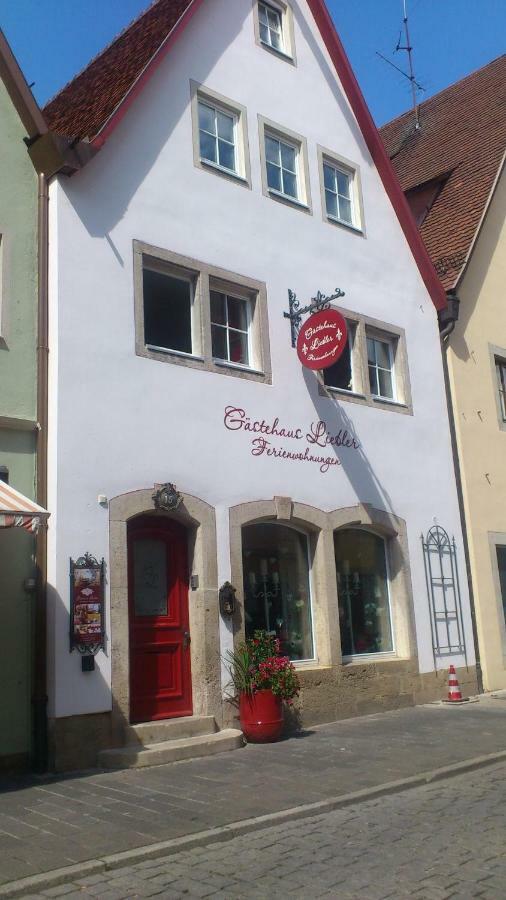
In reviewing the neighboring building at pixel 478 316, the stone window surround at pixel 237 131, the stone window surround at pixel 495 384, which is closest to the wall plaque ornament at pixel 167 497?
the stone window surround at pixel 237 131

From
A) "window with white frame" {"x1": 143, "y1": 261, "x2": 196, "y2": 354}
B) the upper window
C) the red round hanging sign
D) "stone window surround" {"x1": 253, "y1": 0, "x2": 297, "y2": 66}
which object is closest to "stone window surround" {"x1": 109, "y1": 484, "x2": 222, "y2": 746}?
"window with white frame" {"x1": 143, "y1": 261, "x2": 196, "y2": 354}

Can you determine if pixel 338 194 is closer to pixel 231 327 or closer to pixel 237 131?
pixel 237 131

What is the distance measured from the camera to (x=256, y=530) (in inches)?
450

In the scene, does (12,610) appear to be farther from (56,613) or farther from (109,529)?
(109,529)

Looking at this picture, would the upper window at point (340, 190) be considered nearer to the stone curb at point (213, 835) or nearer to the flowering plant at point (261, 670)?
the flowering plant at point (261, 670)

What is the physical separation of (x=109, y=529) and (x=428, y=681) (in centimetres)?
621

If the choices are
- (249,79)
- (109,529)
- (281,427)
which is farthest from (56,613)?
(249,79)

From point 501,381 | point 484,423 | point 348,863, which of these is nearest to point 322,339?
point 484,423

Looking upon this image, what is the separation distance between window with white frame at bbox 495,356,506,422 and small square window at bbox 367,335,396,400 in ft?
9.33

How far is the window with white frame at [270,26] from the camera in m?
13.4

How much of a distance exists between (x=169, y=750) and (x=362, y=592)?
4.79 m

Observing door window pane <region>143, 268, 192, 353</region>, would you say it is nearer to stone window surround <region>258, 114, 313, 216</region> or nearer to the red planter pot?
stone window surround <region>258, 114, 313, 216</region>

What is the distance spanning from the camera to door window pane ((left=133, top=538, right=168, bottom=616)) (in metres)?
10.1

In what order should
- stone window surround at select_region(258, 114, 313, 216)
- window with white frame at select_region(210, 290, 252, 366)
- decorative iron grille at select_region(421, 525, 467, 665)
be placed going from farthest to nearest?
decorative iron grille at select_region(421, 525, 467, 665) < stone window surround at select_region(258, 114, 313, 216) < window with white frame at select_region(210, 290, 252, 366)
